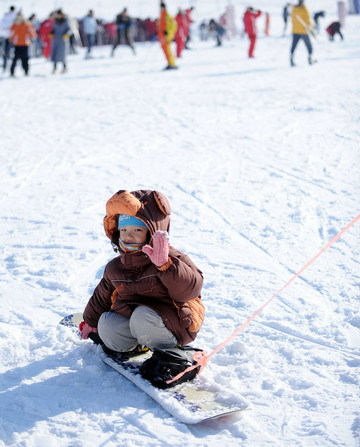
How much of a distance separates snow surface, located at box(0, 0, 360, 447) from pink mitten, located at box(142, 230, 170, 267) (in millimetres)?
604

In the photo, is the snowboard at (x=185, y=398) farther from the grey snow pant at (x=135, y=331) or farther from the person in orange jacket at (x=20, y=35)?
the person in orange jacket at (x=20, y=35)

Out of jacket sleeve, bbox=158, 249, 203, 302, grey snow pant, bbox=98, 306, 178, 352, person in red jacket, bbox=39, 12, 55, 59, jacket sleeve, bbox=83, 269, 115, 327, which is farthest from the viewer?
person in red jacket, bbox=39, 12, 55, 59

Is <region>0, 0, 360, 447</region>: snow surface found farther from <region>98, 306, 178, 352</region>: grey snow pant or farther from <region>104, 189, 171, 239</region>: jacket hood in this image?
<region>104, 189, 171, 239</region>: jacket hood

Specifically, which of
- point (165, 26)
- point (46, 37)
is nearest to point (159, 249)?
point (165, 26)

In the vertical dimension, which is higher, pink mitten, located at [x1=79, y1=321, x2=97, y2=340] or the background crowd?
the background crowd

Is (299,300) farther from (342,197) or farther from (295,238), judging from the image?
(342,197)

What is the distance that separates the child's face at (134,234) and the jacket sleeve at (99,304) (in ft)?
0.89

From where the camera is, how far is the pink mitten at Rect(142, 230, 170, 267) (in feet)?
8.51

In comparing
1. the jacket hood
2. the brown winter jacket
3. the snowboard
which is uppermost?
the jacket hood

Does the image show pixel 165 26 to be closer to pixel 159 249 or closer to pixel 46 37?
pixel 46 37

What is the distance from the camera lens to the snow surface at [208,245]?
2.59 m

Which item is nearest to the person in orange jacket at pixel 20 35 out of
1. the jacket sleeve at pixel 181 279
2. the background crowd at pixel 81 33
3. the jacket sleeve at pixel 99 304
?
the background crowd at pixel 81 33

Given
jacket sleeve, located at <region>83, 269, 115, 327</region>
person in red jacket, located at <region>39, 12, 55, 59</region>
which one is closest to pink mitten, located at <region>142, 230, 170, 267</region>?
jacket sleeve, located at <region>83, 269, 115, 327</region>

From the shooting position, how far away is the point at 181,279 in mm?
2652
